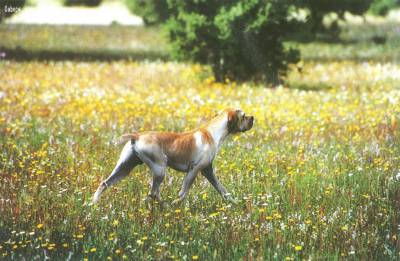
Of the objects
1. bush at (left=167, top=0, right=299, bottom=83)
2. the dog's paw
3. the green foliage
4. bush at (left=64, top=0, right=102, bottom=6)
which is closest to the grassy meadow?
the dog's paw

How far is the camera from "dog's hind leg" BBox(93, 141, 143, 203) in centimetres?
650

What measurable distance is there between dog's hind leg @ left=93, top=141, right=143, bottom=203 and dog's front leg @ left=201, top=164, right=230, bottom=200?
0.65 m

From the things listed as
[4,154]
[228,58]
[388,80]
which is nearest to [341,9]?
[388,80]

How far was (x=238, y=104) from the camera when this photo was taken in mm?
12883

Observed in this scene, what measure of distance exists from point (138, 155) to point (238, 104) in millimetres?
6591

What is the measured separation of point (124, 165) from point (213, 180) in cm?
89

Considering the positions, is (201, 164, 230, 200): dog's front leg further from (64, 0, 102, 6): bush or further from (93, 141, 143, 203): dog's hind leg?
(64, 0, 102, 6): bush

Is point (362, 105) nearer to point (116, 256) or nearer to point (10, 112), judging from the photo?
point (10, 112)

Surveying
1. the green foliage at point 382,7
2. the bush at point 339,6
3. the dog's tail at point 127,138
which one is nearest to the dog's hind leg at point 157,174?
the dog's tail at point 127,138

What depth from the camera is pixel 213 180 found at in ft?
22.9

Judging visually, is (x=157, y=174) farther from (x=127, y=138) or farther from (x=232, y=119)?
(x=232, y=119)

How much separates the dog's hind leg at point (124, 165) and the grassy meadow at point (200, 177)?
0.17m

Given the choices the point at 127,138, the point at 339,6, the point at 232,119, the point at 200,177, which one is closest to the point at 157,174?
the point at 127,138

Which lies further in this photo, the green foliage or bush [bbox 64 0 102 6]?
bush [bbox 64 0 102 6]
